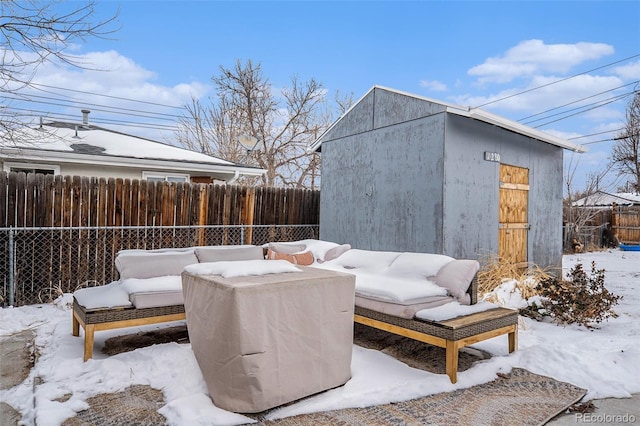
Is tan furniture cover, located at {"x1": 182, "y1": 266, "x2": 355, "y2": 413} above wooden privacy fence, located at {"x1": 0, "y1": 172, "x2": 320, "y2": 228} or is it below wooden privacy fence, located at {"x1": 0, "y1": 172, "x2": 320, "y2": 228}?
below

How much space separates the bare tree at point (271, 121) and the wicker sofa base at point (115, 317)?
1235 cm

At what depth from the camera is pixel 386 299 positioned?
3574 mm

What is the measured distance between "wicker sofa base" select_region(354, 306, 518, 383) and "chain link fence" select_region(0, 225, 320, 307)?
395cm

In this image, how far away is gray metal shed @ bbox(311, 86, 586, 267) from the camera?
592 centimetres

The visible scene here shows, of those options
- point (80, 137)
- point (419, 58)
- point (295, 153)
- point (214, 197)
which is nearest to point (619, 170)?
point (419, 58)

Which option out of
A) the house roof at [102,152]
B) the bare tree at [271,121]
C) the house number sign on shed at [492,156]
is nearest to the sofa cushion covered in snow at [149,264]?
the house roof at [102,152]

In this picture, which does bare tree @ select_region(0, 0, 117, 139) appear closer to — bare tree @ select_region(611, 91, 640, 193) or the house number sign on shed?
the house number sign on shed

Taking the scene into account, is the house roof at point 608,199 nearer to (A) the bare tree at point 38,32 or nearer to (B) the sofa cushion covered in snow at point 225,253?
(B) the sofa cushion covered in snow at point 225,253

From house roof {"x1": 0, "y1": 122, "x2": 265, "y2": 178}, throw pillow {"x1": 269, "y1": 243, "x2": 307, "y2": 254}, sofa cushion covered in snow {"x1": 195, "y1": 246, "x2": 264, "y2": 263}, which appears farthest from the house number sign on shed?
house roof {"x1": 0, "y1": 122, "x2": 265, "y2": 178}

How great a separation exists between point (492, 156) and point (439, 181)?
1.37 m

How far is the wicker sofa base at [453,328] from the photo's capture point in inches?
118

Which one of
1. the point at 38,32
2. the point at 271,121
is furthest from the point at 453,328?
the point at 271,121

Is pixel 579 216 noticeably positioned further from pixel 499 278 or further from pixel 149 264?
pixel 149 264

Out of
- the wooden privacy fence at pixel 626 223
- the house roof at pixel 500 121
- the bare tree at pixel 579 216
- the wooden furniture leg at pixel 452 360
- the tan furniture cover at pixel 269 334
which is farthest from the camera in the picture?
the wooden privacy fence at pixel 626 223
